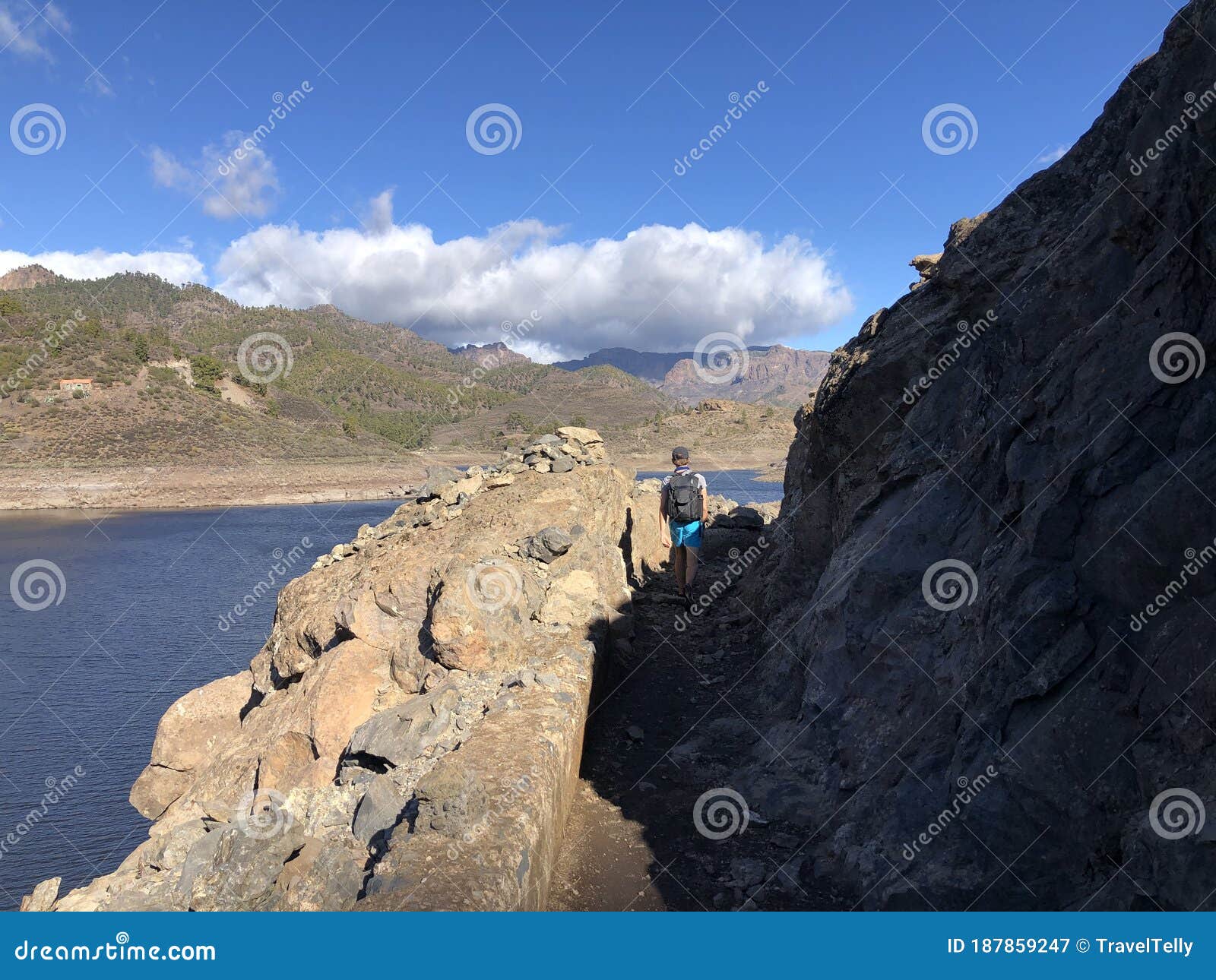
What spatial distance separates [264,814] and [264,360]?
11325 centimetres

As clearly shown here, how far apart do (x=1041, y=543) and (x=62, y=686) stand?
1968 cm

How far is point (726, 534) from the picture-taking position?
13.5 meters

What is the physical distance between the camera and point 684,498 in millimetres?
9758

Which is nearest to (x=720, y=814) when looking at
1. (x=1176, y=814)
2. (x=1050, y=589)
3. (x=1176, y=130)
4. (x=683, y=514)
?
(x=1050, y=589)

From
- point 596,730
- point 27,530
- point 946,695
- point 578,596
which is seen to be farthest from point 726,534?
point 27,530

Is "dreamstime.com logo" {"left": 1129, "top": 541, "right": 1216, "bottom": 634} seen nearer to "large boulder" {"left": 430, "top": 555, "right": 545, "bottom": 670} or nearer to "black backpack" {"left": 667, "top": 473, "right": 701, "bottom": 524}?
"large boulder" {"left": 430, "top": 555, "right": 545, "bottom": 670}

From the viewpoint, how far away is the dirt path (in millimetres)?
4996

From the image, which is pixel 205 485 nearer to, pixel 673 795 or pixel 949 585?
pixel 673 795

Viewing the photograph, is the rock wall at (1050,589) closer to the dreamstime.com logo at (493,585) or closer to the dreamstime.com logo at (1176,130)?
the dreamstime.com logo at (1176,130)

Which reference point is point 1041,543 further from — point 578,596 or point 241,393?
point 241,393

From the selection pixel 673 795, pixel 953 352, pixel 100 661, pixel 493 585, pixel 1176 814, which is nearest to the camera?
pixel 1176 814

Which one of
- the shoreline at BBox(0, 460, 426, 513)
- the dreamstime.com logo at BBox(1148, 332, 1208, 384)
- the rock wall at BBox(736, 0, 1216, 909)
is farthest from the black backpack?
the shoreline at BBox(0, 460, 426, 513)

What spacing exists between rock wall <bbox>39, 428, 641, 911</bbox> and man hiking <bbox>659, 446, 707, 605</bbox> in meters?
0.89

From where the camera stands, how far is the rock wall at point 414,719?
4773 millimetres
